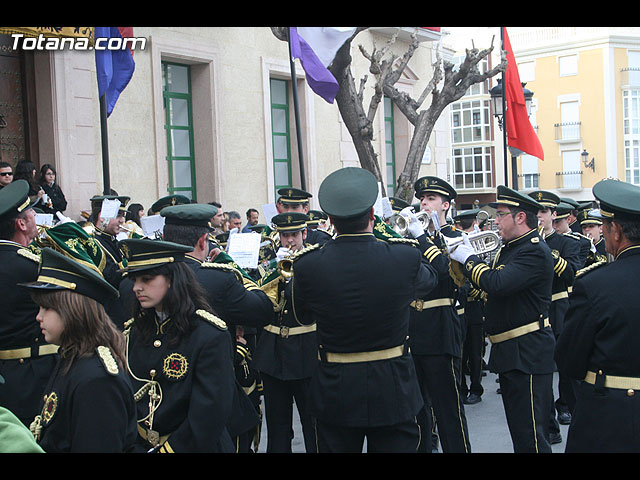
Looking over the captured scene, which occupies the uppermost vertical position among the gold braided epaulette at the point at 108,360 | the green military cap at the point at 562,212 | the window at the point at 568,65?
the window at the point at 568,65

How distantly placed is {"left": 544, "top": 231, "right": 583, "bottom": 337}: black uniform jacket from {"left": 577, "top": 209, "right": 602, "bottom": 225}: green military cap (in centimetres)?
199

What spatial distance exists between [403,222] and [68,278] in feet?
11.4

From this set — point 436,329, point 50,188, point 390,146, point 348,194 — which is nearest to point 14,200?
point 348,194

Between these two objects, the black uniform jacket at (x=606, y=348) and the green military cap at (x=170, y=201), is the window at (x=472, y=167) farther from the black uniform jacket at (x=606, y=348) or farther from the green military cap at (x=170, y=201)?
the black uniform jacket at (x=606, y=348)

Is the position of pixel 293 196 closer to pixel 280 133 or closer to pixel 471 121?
pixel 280 133

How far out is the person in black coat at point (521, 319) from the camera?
16.3 ft

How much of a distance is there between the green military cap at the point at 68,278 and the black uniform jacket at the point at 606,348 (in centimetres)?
226

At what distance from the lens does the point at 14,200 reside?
170 inches

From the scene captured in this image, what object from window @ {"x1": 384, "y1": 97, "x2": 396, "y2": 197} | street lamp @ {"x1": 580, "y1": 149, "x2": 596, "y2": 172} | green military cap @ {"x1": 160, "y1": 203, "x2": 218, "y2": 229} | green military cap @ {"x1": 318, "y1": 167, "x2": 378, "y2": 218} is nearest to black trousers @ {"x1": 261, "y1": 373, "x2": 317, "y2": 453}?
green military cap @ {"x1": 160, "y1": 203, "x2": 218, "y2": 229}

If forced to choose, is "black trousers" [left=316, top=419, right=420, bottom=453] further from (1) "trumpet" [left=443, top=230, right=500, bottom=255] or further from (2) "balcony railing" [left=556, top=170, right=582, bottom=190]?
(2) "balcony railing" [left=556, top=170, right=582, bottom=190]

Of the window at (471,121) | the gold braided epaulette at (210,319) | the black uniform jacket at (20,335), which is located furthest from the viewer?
the window at (471,121)

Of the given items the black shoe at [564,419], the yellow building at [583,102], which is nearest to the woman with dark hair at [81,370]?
the black shoe at [564,419]

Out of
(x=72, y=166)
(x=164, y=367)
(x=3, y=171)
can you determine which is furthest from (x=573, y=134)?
(x=164, y=367)
